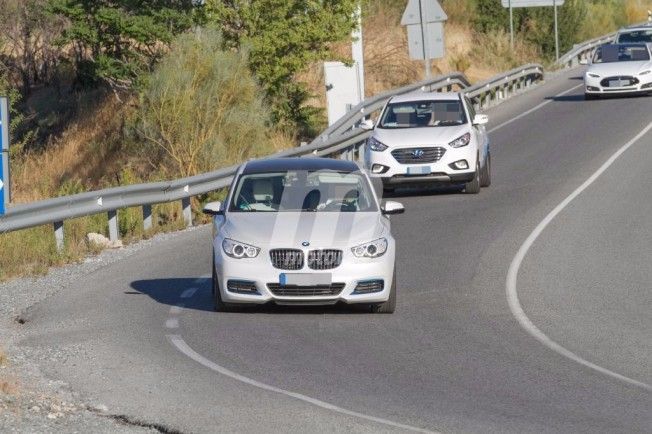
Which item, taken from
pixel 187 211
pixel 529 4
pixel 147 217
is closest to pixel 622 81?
pixel 529 4

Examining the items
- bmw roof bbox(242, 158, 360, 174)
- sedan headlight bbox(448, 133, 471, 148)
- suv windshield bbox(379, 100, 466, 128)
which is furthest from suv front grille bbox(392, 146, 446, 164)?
bmw roof bbox(242, 158, 360, 174)

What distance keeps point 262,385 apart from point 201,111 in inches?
744

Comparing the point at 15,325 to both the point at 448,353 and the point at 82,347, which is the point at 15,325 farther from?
the point at 448,353

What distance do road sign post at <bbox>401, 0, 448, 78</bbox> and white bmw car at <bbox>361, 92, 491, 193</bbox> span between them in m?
10.7

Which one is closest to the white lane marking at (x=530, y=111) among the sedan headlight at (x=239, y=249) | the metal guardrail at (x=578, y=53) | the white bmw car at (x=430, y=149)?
the metal guardrail at (x=578, y=53)

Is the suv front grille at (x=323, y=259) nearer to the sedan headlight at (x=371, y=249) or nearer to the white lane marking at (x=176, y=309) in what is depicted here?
the sedan headlight at (x=371, y=249)

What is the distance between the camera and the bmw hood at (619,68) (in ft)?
132

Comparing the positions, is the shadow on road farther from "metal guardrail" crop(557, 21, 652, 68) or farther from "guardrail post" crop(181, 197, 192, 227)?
"metal guardrail" crop(557, 21, 652, 68)

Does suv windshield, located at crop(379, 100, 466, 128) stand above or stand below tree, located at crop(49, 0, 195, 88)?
below

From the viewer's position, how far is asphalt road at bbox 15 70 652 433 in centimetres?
981

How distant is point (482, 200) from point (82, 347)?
12384 mm

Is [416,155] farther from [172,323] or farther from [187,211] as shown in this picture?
[172,323]

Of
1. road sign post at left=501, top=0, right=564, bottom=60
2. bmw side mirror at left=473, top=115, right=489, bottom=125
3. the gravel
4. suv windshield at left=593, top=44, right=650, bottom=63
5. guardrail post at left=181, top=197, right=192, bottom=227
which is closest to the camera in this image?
the gravel

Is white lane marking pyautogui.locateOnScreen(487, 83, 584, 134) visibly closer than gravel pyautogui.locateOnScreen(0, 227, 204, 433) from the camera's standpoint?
No
